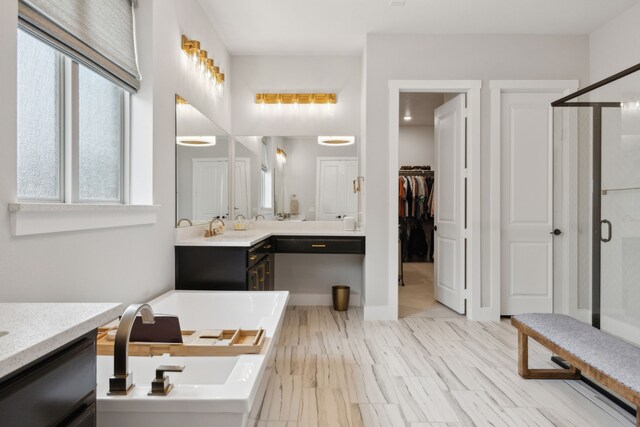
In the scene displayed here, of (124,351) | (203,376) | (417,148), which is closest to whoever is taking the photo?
(124,351)

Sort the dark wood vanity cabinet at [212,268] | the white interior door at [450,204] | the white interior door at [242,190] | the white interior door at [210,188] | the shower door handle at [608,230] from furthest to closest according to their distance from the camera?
the white interior door at [242,190]
the white interior door at [450,204]
the white interior door at [210,188]
the dark wood vanity cabinet at [212,268]
the shower door handle at [608,230]

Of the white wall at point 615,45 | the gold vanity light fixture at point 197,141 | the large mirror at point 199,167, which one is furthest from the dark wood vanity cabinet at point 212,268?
the white wall at point 615,45

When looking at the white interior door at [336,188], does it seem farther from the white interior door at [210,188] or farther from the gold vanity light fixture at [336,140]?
the white interior door at [210,188]

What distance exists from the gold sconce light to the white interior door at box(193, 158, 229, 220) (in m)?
0.75

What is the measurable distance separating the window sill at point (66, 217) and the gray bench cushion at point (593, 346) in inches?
97.2

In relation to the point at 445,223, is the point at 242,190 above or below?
above

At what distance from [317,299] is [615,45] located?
387cm

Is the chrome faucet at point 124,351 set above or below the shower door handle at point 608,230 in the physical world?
below

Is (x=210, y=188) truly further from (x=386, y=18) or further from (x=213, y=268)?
(x=386, y=18)

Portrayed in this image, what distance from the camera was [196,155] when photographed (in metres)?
3.42

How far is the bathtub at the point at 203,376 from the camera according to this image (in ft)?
3.83

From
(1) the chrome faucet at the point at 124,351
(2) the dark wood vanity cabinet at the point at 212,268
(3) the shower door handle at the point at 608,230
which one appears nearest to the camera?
(1) the chrome faucet at the point at 124,351

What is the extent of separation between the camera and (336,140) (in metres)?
4.65

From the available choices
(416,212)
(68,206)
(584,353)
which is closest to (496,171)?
(584,353)
